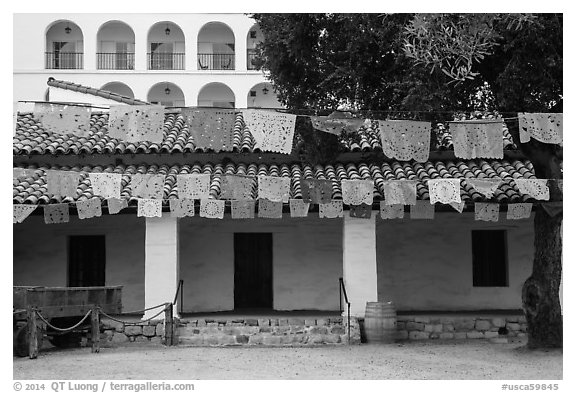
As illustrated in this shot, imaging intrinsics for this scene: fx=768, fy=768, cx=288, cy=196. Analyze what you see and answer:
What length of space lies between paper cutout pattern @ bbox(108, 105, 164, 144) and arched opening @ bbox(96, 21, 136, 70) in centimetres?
2997

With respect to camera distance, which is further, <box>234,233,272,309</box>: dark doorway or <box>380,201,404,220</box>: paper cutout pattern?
<box>234,233,272,309</box>: dark doorway

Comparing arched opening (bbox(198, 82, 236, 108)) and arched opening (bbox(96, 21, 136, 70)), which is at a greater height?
arched opening (bbox(96, 21, 136, 70))

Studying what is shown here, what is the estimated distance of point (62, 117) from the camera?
1291 centimetres

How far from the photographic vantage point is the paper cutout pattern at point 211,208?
15.1 metres

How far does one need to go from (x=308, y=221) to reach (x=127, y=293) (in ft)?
14.8

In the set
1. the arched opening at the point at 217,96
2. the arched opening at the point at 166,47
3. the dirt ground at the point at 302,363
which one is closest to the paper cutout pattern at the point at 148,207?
the dirt ground at the point at 302,363

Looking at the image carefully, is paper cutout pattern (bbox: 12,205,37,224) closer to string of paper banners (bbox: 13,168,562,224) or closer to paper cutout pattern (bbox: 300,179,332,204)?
string of paper banners (bbox: 13,168,562,224)

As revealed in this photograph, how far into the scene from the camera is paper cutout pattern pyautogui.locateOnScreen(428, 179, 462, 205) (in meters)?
14.4

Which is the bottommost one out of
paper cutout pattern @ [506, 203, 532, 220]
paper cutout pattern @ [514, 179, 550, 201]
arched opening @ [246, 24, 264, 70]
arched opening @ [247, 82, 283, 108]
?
paper cutout pattern @ [506, 203, 532, 220]

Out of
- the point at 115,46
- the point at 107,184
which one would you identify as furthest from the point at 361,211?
the point at 115,46

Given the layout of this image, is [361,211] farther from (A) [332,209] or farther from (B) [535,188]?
(B) [535,188]

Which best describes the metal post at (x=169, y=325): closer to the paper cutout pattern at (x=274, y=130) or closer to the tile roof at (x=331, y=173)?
the tile roof at (x=331, y=173)

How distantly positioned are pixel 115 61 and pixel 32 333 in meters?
31.0

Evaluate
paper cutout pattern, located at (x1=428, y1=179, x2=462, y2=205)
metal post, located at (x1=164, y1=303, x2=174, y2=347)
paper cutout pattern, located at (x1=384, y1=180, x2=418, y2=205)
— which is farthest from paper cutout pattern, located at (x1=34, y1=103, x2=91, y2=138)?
paper cutout pattern, located at (x1=428, y1=179, x2=462, y2=205)
